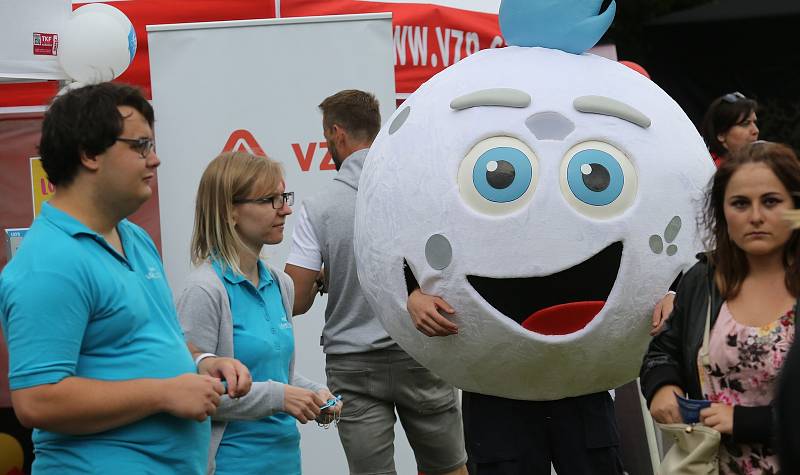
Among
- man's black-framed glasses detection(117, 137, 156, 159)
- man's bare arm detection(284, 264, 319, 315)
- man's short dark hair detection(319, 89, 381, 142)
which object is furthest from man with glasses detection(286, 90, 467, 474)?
man's black-framed glasses detection(117, 137, 156, 159)

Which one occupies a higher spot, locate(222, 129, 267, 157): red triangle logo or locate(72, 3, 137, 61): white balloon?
locate(72, 3, 137, 61): white balloon

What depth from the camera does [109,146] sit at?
2.95 meters

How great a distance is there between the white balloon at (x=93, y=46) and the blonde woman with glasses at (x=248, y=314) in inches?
102

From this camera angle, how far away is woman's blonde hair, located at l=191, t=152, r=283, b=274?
377cm

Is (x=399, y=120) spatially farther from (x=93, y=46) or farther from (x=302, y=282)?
(x=93, y=46)

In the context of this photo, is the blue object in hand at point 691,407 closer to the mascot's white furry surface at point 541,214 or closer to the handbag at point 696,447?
the handbag at point 696,447

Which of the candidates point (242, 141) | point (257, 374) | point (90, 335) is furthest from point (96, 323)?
point (242, 141)

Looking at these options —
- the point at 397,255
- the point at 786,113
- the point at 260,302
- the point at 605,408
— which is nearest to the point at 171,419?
the point at 260,302

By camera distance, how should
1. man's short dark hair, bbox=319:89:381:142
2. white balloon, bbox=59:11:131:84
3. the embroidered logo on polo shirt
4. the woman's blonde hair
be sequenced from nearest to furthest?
the embroidered logo on polo shirt < the woman's blonde hair < man's short dark hair, bbox=319:89:381:142 < white balloon, bbox=59:11:131:84

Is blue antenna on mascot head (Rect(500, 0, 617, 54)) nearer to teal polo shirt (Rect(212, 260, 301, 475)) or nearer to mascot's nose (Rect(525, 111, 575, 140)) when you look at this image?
mascot's nose (Rect(525, 111, 575, 140))

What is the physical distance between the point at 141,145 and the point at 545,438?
1.92 m

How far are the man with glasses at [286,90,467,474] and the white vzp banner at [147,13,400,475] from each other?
1.20 meters

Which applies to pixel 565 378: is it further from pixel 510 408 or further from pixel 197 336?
pixel 197 336

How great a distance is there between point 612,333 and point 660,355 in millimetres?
547
